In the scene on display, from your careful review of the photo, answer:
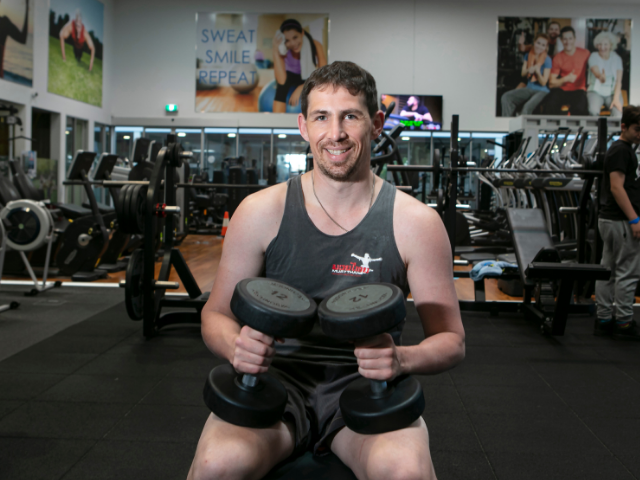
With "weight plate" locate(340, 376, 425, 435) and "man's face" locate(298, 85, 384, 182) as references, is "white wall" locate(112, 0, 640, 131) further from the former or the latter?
"weight plate" locate(340, 376, 425, 435)

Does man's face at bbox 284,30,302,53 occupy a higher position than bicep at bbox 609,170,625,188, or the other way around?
man's face at bbox 284,30,302,53

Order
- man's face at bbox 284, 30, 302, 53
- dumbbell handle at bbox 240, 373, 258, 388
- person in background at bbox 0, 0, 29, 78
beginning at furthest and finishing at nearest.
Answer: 1. man's face at bbox 284, 30, 302, 53
2. person in background at bbox 0, 0, 29, 78
3. dumbbell handle at bbox 240, 373, 258, 388

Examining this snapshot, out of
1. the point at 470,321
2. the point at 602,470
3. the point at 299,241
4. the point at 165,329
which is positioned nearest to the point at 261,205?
the point at 299,241

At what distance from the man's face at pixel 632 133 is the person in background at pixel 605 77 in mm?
8719

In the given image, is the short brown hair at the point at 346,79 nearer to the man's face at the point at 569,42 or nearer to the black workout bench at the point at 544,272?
the black workout bench at the point at 544,272

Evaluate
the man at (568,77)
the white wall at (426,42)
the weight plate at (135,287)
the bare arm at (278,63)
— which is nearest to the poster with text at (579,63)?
the man at (568,77)

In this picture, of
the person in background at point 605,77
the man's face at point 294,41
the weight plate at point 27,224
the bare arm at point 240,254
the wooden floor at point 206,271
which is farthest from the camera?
the man's face at point 294,41

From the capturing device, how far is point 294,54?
1095 centimetres

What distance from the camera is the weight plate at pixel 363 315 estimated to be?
814 millimetres

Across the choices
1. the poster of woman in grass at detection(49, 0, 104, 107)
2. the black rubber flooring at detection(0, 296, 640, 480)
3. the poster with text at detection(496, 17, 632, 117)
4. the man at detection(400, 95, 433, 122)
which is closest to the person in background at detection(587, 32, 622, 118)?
the poster with text at detection(496, 17, 632, 117)

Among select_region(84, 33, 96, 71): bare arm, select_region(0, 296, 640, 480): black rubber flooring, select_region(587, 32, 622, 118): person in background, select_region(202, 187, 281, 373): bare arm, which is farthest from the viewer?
select_region(587, 32, 622, 118): person in background

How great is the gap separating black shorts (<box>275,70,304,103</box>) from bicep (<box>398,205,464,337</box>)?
33.9 feet

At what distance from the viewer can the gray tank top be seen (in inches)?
43.1

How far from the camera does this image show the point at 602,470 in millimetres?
1645
